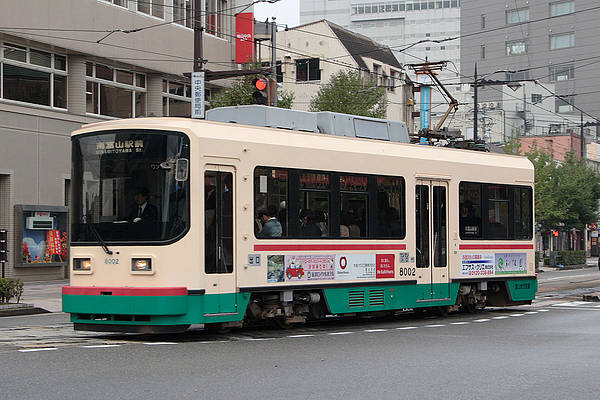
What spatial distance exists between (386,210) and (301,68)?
4507 centimetres

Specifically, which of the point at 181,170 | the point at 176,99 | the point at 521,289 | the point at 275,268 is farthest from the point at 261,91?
the point at 176,99

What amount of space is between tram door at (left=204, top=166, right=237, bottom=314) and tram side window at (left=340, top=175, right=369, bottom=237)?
246cm

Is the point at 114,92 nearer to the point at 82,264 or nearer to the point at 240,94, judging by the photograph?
the point at 240,94

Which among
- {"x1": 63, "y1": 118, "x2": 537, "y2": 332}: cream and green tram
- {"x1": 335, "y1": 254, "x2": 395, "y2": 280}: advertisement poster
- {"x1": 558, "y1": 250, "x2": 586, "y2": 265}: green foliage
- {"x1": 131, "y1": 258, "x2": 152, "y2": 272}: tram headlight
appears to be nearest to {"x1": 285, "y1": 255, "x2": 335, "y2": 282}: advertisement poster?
{"x1": 63, "y1": 118, "x2": 537, "y2": 332}: cream and green tram

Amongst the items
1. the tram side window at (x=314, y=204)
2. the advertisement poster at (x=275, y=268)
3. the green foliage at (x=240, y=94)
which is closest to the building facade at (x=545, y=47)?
the green foliage at (x=240, y=94)

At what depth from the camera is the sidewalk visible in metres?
20.7

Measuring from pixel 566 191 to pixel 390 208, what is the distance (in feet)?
169

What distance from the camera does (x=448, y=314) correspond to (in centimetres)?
1969

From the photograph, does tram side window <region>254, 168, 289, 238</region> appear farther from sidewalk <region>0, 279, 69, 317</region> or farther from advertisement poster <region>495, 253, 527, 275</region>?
sidewalk <region>0, 279, 69, 317</region>

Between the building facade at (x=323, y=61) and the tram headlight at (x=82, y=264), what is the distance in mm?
47362

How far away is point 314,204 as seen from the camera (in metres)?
15.6

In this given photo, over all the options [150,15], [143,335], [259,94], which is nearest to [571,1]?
[150,15]

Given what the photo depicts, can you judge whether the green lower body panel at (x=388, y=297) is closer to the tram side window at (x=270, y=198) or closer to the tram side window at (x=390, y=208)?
the tram side window at (x=390, y=208)

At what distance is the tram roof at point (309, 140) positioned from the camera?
13969 millimetres
